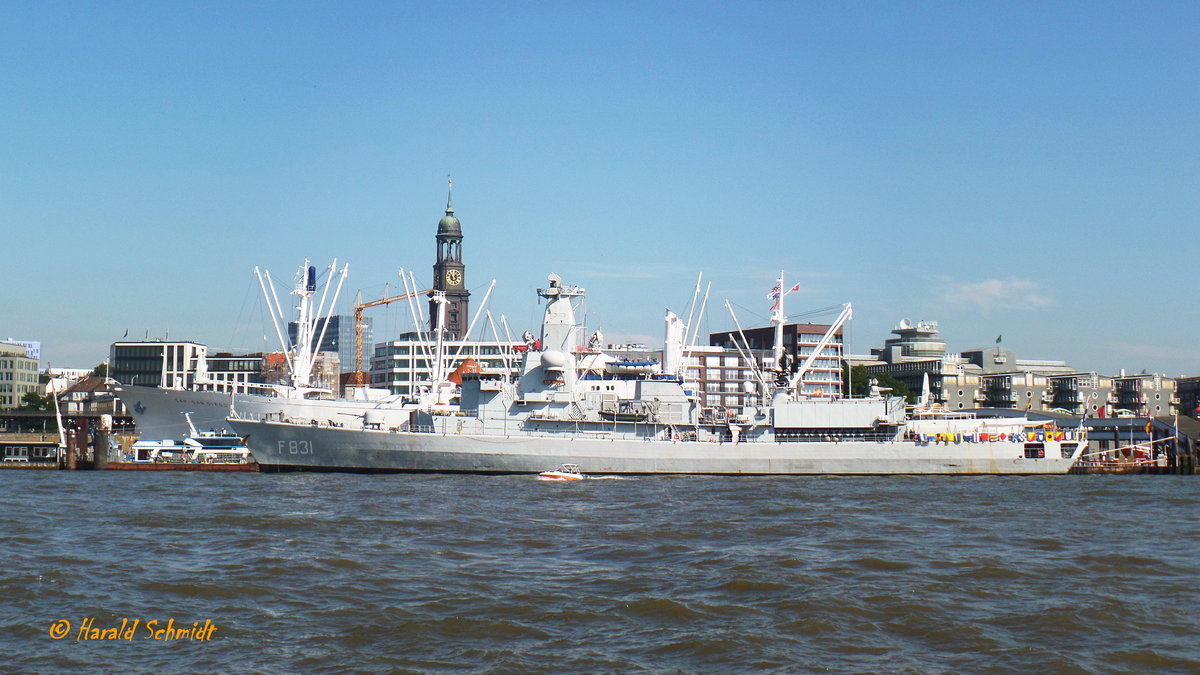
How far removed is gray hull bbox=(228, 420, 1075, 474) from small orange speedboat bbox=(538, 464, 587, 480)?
932mm

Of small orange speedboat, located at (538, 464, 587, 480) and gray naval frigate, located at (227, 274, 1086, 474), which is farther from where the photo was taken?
gray naval frigate, located at (227, 274, 1086, 474)

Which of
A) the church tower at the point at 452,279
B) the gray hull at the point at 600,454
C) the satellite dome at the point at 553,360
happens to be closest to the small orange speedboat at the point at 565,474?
the gray hull at the point at 600,454

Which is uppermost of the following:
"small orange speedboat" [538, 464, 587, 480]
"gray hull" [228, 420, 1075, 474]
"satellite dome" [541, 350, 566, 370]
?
"satellite dome" [541, 350, 566, 370]

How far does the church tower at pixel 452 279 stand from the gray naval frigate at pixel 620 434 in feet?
293

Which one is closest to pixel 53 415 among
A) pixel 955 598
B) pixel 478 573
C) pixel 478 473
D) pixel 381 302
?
pixel 381 302

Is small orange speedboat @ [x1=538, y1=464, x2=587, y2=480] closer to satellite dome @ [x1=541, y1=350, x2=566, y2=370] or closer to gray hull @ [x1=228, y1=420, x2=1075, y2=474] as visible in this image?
gray hull @ [x1=228, y1=420, x2=1075, y2=474]

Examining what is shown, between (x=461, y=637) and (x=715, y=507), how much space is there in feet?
64.6

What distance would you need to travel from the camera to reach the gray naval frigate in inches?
2064

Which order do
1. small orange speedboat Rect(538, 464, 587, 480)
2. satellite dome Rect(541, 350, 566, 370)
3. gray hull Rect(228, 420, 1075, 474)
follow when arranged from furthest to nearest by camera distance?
1. satellite dome Rect(541, 350, 566, 370)
2. gray hull Rect(228, 420, 1075, 474)
3. small orange speedboat Rect(538, 464, 587, 480)

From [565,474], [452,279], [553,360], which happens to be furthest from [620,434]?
[452,279]

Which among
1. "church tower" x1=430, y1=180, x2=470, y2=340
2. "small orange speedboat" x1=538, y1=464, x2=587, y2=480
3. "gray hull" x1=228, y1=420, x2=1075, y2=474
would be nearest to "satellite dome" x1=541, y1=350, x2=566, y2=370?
"gray hull" x1=228, y1=420, x2=1075, y2=474

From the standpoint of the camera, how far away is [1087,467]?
60.7 m

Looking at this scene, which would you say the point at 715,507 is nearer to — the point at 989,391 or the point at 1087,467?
the point at 1087,467

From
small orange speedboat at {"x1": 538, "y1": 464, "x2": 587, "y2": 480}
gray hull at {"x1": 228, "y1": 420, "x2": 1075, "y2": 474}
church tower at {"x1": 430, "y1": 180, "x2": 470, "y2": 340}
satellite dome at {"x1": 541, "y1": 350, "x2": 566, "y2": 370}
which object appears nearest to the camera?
small orange speedboat at {"x1": 538, "y1": 464, "x2": 587, "y2": 480}
